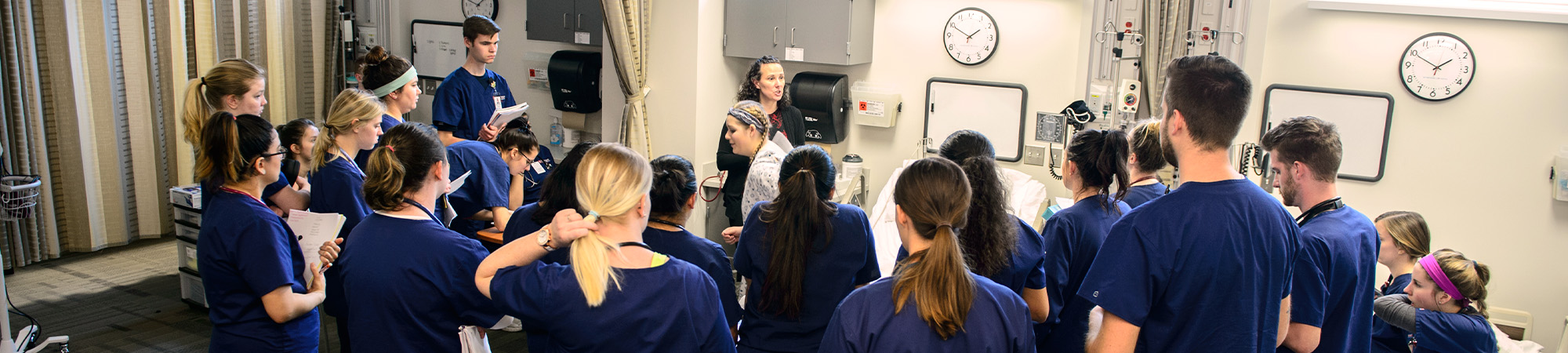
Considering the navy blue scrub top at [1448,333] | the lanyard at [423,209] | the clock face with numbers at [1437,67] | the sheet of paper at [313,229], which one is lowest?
the navy blue scrub top at [1448,333]

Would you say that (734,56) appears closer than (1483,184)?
No

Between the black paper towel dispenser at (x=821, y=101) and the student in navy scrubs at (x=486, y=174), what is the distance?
76.2 inches

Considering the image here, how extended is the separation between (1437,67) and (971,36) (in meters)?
2.23

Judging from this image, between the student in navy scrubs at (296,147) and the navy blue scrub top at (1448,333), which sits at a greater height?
the student in navy scrubs at (296,147)

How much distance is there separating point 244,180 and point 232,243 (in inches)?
8.3

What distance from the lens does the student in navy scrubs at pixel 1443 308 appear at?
9.09 feet

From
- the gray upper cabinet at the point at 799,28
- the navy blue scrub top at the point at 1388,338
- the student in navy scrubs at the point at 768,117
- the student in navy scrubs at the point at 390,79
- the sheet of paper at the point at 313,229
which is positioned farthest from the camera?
the gray upper cabinet at the point at 799,28

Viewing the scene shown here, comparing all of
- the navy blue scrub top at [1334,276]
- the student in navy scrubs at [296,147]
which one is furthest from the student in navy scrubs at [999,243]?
the student in navy scrubs at [296,147]

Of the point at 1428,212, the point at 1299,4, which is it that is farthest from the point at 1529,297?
the point at 1299,4

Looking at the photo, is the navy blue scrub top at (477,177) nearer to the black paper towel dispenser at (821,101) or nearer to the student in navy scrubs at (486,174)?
the student in navy scrubs at (486,174)

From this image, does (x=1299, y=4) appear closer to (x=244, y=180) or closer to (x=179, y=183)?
(x=244, y=180)

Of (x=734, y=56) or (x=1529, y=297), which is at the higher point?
(x=734, y=56)

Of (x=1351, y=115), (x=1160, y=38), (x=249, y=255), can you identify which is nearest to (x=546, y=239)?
(x=249, y=255)

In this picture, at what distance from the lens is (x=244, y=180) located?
2.42 meters
